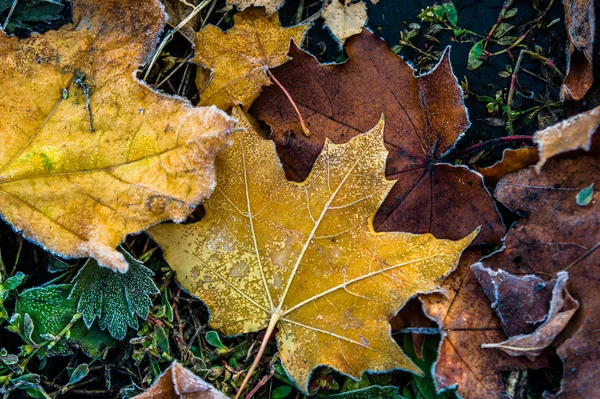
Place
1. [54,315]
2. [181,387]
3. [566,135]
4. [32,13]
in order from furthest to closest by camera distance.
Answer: [32,13] → [54,315] → [181,387] → [566,135]

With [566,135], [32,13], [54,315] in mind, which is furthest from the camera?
[32,13]

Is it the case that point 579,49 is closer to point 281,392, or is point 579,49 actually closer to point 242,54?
point 242,54

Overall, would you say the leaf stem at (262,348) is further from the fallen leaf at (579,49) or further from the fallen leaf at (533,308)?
the fallen leaf at (579,49)

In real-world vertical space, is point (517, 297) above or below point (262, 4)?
below

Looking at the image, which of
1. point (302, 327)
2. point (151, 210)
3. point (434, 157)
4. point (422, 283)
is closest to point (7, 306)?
point (151, 210)

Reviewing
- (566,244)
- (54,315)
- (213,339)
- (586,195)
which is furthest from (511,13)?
(54,315)

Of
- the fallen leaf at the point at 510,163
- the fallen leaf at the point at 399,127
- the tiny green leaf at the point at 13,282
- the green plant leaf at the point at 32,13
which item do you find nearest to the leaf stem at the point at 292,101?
the fallen leaf at the point at 399,127

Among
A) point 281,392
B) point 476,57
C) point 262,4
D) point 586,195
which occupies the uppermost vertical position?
point 262,4
